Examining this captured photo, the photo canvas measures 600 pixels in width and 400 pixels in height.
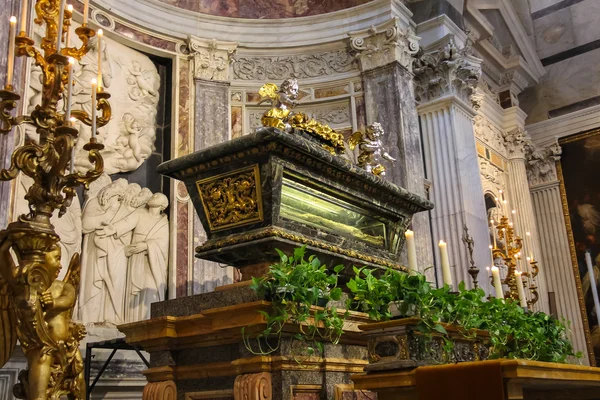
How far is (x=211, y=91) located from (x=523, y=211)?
730 centimetres

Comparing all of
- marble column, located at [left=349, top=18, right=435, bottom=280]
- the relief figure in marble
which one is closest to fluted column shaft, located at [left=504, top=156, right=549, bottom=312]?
marble column, located at [left=349, top=18, right=435, bottom=280]

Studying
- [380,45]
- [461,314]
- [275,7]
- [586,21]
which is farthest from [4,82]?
[586,21]

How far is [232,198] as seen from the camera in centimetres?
407

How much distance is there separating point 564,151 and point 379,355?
12.2 m

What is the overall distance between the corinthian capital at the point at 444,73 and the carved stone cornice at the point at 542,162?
13.7ft

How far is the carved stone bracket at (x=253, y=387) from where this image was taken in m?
3.14

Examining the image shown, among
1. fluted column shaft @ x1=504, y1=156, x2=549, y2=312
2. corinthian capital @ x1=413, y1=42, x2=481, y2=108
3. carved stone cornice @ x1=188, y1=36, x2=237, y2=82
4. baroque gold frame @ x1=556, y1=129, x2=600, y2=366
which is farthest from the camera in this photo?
fluted column shaft @ x1=504, y1=156, x2=549, y2=312

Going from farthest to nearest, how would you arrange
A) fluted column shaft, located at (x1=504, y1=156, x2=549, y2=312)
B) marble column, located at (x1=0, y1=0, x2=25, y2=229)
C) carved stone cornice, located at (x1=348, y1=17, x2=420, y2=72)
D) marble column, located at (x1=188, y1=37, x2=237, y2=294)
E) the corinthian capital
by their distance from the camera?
fluted column shaft, located at (x1=504, y1=156, x2=549, y2=312) < the corinthian capital < carved stone cornice, located at (x1=348, y1=17, x2=420, y2=72) < marble column, located at (x1=188, y1=37, x2=237, y2=294) < marble column, located at (x1=0, y1=0, x2=25, y2=229)

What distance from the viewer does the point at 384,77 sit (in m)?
8.98

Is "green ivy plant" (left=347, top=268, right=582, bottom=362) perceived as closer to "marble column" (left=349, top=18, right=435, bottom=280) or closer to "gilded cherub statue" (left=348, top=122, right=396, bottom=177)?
"gilded cherub statue" (left=348, top=122, right=396, bottom=177)

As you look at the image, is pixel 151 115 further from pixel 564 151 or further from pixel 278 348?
pixel 564 151

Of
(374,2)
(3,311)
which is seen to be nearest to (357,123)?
(374,2)

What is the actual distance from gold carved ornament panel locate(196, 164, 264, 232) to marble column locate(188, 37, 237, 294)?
3890 mm

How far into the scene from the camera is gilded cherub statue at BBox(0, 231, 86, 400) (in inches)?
123
